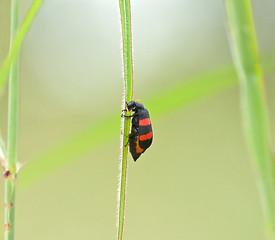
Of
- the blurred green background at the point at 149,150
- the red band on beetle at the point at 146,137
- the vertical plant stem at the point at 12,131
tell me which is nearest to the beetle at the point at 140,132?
the red band on beetle at the point at 146,137

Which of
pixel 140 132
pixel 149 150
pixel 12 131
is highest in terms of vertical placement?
pixel 149 150

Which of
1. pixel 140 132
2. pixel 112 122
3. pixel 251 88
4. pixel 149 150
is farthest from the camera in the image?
pixel 149 150

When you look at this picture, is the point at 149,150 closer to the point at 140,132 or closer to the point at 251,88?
the point at 140,132

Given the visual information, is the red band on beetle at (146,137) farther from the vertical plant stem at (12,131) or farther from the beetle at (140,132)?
the vertical plant stem at (12,131)

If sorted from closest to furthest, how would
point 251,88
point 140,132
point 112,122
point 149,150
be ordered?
1. point 251,88
2. point 112,122
3. point 140,132
4. point 149,150

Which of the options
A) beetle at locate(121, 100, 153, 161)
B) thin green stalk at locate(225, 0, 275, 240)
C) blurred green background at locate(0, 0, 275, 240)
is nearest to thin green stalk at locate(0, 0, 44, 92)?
thin green stalk at locate(225, 0, 275, 240)

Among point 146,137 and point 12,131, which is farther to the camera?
point 146,137

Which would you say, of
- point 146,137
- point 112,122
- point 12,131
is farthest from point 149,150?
point 12,131
